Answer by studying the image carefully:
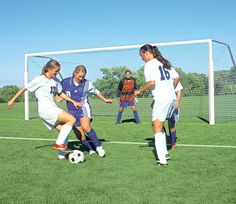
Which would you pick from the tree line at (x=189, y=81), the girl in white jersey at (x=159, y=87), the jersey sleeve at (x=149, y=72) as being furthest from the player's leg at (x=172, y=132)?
the tree line at (x=189, y=81)

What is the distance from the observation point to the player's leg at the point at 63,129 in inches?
255

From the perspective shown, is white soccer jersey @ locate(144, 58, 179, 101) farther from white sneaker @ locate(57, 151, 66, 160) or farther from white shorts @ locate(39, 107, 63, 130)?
white sneaker @ locate(57, 151, 66, 160)

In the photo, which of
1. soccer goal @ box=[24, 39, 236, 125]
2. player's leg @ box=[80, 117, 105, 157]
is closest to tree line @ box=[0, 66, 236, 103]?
soccer goal @ box=[24, 39, 236, 125]

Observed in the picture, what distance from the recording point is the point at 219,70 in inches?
564

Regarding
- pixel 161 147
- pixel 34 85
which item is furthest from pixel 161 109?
pixel 34 85

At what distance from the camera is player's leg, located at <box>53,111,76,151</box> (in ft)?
21.3

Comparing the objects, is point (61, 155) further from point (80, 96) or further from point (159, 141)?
point (159, 141)

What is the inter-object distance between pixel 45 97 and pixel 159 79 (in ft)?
6.83

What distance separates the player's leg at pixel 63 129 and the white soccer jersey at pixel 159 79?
1605 millimetres

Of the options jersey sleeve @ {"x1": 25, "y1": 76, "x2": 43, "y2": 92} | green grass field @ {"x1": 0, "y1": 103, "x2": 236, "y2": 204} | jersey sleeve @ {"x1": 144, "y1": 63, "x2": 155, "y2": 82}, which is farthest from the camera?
jersey sleeve @ {"x1": 25, "y1": 76, "x2": 43, "y2": 92}

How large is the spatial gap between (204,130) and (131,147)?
3459 millimetres

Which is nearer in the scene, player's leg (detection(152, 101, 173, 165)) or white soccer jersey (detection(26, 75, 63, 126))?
player's leg (detection(152, 101, 173, 165))

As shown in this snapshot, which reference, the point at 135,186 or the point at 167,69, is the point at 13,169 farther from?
the point at 167,69

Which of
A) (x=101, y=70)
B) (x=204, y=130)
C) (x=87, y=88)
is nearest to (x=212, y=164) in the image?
(x=87, y=88)
